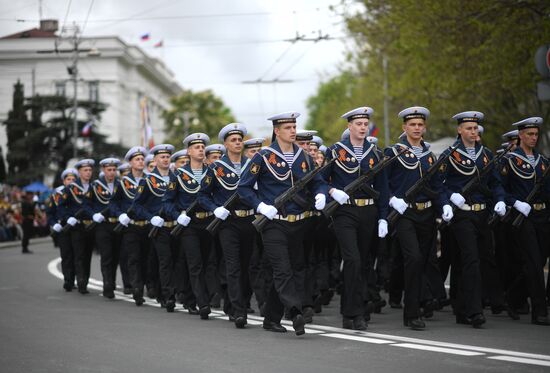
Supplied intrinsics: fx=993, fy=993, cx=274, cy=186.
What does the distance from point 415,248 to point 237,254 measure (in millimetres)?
2056

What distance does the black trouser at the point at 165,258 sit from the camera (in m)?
13.5

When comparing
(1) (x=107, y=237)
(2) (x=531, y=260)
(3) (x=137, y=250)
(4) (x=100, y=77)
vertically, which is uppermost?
(4) (x=100, y=77)

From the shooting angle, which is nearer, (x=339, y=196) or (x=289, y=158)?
(x=339, y=196)

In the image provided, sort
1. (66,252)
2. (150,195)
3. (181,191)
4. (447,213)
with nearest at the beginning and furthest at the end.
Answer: (447,213), (181,191), (150,195), (66,252)

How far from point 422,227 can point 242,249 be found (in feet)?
6.91

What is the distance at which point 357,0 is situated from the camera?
28.1m

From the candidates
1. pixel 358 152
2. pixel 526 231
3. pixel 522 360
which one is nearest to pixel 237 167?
pixel 358 152

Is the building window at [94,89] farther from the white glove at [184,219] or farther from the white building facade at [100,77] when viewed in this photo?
the white glove at [184,219]

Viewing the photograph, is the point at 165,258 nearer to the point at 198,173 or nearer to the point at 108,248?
the point at 198,173

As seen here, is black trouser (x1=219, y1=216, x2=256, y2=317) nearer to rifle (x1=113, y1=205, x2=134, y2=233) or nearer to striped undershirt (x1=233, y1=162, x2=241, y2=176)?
striped undershirt (x1=233, y1=162, x2=241, y2=176)

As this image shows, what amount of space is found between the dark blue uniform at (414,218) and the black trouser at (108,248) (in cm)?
603

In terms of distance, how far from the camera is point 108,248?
52.5ft

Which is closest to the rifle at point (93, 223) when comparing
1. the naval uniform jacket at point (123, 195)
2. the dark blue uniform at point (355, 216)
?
the naval uniform jacket at point (123, 195)

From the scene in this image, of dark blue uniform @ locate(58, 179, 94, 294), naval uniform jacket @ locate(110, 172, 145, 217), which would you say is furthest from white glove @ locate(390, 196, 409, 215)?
dark blue uniform @ locate(58, 179, 94, 294)
